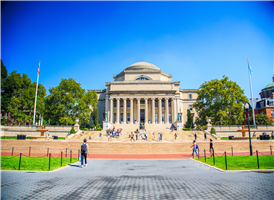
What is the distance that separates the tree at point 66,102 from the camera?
156 ft

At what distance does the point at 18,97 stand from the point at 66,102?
13.8m

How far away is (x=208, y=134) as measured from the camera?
3894 cm

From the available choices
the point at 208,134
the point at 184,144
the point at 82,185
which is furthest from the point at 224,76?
the point at 82,185

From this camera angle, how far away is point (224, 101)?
4653cm

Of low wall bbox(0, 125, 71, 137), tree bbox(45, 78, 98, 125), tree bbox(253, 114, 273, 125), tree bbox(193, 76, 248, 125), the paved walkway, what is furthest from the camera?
tree bbox(253, 114, 273, 125)

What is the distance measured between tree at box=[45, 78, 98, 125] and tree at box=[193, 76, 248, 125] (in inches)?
1340

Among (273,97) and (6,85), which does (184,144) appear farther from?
(273,97)

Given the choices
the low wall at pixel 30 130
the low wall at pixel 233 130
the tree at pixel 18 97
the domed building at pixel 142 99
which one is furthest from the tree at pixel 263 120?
the tree at pixel 18 97

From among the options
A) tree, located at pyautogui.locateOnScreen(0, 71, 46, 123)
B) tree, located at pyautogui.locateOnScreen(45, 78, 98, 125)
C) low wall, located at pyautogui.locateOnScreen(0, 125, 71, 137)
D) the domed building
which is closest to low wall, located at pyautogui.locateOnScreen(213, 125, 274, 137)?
the domed building

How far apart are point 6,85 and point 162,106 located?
151 feet

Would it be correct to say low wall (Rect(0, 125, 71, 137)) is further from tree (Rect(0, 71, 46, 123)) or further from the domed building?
the domed building

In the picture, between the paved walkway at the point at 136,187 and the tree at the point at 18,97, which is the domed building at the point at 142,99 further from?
the paved walkway at the point at 136,187

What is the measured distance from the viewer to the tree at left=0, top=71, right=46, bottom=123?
4600 centimetres

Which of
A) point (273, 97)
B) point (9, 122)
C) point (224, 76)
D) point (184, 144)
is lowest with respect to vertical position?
point (184, 144)
